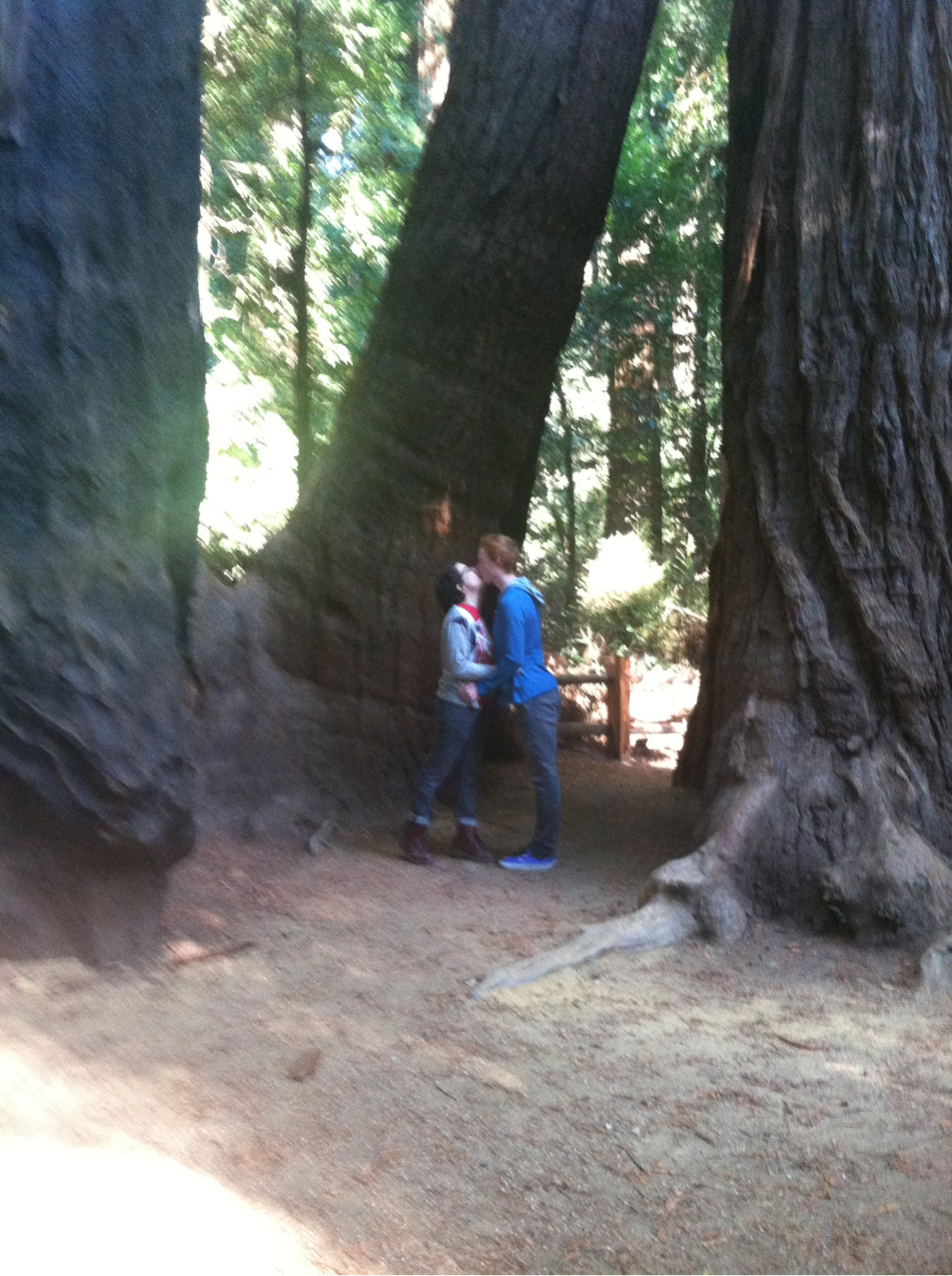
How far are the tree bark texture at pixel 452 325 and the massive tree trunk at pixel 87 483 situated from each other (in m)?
2.78

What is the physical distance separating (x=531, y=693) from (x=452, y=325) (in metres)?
2.82

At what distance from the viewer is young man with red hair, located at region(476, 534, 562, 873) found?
7.52m

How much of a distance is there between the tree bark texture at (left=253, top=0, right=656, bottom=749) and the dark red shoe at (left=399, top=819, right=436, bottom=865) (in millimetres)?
1121

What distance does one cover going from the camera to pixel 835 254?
6977mm

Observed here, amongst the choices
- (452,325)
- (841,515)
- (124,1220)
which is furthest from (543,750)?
(124,1220)

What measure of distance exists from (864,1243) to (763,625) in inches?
160

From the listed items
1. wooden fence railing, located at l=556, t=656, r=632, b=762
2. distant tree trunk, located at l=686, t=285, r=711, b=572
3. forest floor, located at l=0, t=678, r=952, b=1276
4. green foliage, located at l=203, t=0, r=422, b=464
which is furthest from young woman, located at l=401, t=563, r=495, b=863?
distant tree trunk, located at l=686, t=285, r=711, b=572

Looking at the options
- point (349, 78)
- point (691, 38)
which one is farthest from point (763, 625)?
point (691, 38)

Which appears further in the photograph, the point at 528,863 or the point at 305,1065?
the point at 528,863

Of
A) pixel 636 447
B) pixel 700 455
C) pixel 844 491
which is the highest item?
pixel 636 447

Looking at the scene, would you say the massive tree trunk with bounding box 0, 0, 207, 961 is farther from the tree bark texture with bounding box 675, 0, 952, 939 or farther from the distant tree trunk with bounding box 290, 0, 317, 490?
the distant tree trunk with bounding box 290, 0, 317, 490

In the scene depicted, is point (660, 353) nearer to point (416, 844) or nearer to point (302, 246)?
point (302, 246)

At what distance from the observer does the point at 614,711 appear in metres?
11.4

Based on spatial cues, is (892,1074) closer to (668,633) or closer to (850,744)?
(850,744)
